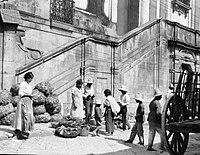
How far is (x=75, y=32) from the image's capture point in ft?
58.0

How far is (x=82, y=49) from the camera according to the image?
14539 millimetres

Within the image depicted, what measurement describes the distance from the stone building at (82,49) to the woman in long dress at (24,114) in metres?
3.90

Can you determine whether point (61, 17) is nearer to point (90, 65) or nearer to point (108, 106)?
point (90, 65)

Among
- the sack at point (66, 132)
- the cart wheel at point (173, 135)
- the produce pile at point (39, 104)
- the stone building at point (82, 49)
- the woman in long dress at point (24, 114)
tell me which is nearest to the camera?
the cart wheel at point (173, 135)

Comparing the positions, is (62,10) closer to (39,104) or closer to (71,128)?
(39,104)

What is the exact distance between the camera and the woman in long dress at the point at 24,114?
8.76 meters

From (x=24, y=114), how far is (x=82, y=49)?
246 inches

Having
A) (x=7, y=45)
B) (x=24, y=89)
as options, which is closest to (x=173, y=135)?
(x=24, y=89)

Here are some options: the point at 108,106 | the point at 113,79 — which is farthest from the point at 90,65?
the point at 108,106

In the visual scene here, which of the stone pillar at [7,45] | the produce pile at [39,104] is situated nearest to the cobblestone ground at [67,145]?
the produce pile at [39,104]

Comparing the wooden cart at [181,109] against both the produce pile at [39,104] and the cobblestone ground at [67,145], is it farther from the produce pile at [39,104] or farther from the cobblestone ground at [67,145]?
the produce pile at [39,104]

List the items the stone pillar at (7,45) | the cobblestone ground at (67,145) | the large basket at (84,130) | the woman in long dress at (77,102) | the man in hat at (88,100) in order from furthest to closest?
the stone pillar at (7,45)
the man in hat at (88,100)
the woman in long dress at (77,102)
the large basket at (84,130)
the cobblestone ground at (67,145)

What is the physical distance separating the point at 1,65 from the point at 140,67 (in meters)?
6.77

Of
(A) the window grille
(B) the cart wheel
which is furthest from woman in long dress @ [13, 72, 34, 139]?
(A) the window grille
